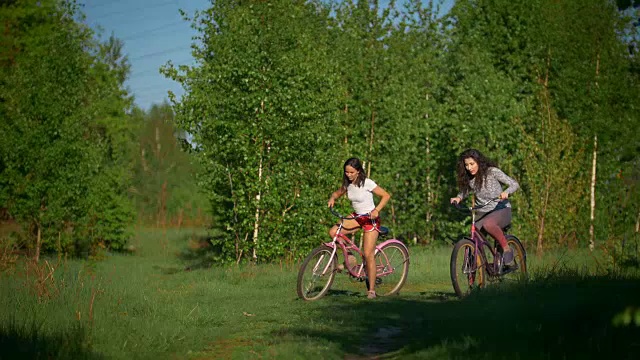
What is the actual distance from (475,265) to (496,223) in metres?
0.69

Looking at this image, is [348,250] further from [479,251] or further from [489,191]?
A: [489,191]

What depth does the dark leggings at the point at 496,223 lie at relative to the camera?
11125 millimetres

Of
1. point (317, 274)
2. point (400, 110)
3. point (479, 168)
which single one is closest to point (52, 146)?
point (400, 110)

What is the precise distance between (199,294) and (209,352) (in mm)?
5170

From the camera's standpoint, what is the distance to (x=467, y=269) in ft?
35.9

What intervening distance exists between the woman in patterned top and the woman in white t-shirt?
1.23 meters

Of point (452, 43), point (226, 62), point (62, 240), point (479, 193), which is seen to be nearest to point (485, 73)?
point (452, 43)

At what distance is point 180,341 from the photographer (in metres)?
8.16

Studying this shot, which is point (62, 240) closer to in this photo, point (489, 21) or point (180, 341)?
point (489, 21)

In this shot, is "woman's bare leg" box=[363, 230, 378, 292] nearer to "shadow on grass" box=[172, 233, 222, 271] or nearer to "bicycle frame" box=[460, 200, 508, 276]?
"bicycle frame" box=[460, 200, 508, 276]

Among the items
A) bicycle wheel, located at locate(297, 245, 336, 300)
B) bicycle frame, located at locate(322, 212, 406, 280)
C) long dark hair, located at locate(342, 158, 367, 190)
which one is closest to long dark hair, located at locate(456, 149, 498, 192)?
long dark hair, located at locate(342, 158, 367, 190)

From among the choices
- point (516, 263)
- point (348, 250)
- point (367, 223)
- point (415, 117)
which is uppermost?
point (415, 117)

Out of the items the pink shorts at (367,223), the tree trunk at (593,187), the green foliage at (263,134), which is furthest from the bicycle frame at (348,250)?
the tree trunk at (593,187)

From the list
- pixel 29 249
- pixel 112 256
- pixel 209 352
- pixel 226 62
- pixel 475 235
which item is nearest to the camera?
pixel 209 352
